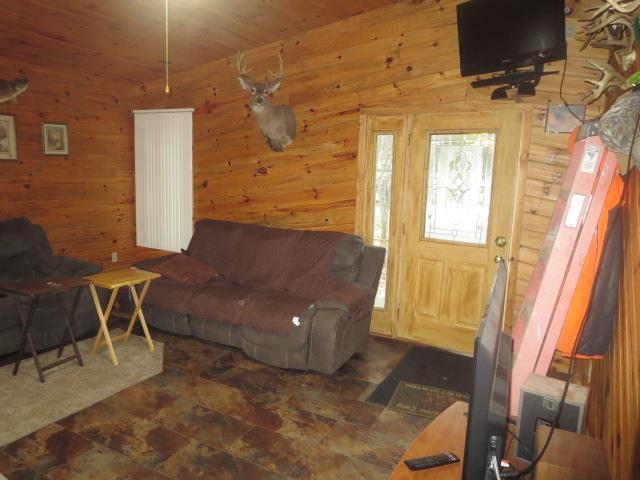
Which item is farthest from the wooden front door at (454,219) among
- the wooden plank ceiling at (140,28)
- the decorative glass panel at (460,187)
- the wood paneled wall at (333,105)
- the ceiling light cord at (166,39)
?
the ceiling light cord at (166,39)

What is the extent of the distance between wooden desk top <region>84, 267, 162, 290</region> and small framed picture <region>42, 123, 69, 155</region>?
180 centimetres

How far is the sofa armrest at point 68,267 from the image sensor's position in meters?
3.88

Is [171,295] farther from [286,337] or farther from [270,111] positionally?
[270,111]

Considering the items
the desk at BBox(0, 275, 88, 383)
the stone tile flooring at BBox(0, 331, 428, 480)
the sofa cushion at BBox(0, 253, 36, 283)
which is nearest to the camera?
the stone tile flooring at BBox(0, 331, 428, 480)

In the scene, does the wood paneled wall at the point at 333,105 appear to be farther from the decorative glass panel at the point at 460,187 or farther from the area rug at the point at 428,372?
the area rug at the point at 428,372

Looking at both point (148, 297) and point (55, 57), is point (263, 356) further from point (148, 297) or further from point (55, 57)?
point (55, 57)

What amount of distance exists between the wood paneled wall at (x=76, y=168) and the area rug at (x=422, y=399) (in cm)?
366

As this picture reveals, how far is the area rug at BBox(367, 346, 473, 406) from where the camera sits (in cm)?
304

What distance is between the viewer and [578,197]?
7.39 ft

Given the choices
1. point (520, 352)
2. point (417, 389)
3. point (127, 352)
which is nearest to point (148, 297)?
point (127, 352)

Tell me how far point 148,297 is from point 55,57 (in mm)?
2325

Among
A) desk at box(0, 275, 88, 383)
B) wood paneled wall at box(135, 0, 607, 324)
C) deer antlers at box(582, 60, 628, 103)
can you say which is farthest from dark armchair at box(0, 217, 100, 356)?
deer antlers at box(582, 60, 628, 103)

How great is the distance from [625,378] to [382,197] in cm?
255

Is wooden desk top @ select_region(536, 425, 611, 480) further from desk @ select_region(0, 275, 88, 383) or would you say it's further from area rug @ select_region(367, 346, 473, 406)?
desk @ select_region(0, 275, 88, 383)
